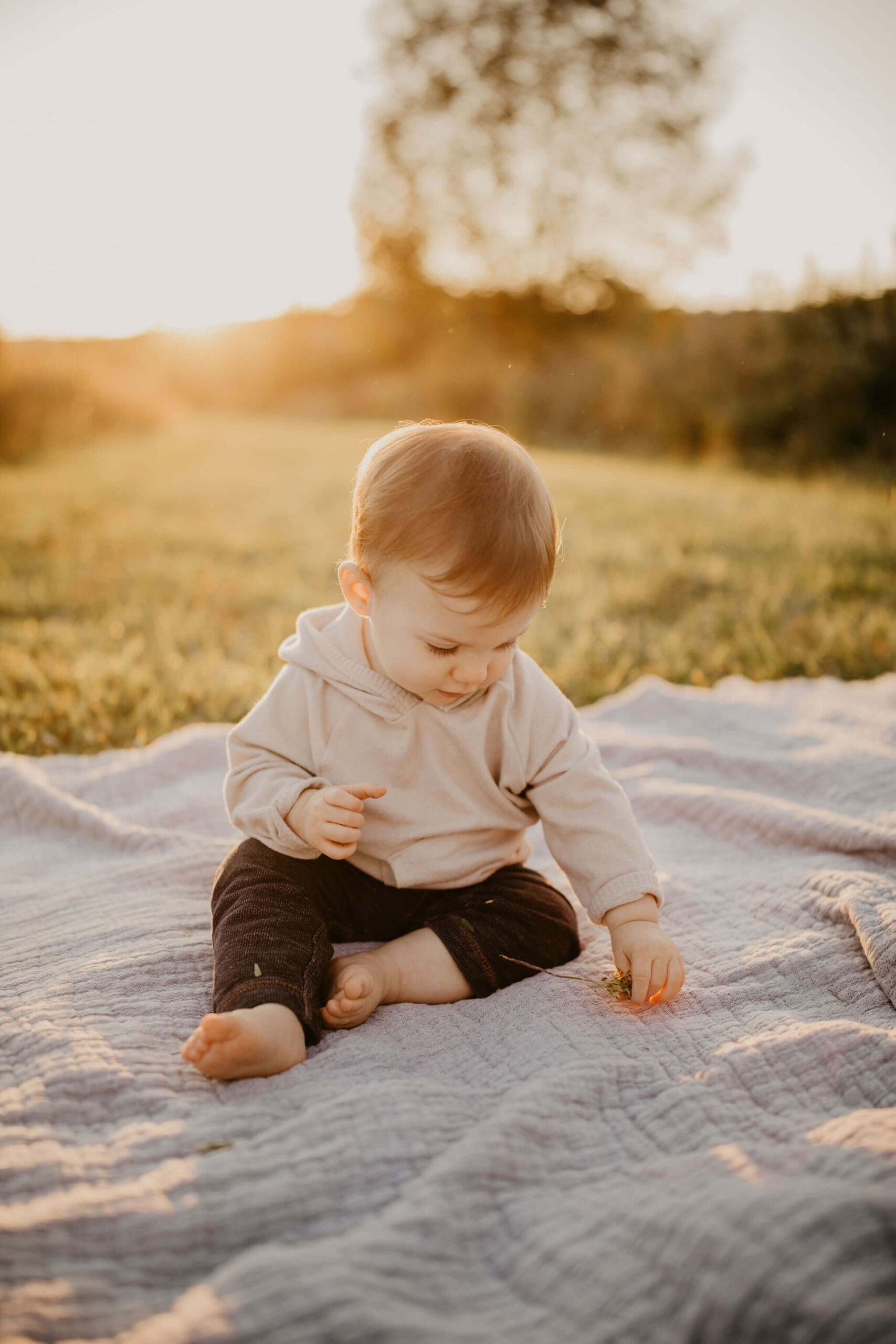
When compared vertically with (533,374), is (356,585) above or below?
below

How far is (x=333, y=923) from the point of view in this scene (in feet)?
4.82

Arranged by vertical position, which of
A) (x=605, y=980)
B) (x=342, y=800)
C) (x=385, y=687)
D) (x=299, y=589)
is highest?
(x=385, y=687)

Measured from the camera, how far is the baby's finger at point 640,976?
129 centimetres

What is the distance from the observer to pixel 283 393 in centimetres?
1464

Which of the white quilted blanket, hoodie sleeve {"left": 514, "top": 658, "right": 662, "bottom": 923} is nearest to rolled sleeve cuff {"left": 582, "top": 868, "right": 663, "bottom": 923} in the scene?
hoodie sleeve {"left": 514, "top": 658, "right": 662, "bottom": 923}

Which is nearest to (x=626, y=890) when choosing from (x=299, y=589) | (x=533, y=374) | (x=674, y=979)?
(x=674, y=979)

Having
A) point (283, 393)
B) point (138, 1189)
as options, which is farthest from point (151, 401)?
point (138, 1189)

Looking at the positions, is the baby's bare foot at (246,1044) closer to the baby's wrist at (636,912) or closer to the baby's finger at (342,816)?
the baby's finger at (342,816)

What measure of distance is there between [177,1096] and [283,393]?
14.6m

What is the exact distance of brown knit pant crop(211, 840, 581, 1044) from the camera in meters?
1.21

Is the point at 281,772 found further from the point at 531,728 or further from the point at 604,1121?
the point at 604,1121

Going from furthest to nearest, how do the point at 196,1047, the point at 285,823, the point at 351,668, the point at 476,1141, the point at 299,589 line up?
the point at 299,589 < the point at 351,668 < the point at 285,823 < the point at 196,1047 < the point at 476,1141

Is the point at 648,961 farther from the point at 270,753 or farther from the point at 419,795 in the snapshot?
the point at 270,753

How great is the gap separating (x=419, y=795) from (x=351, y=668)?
23cm
